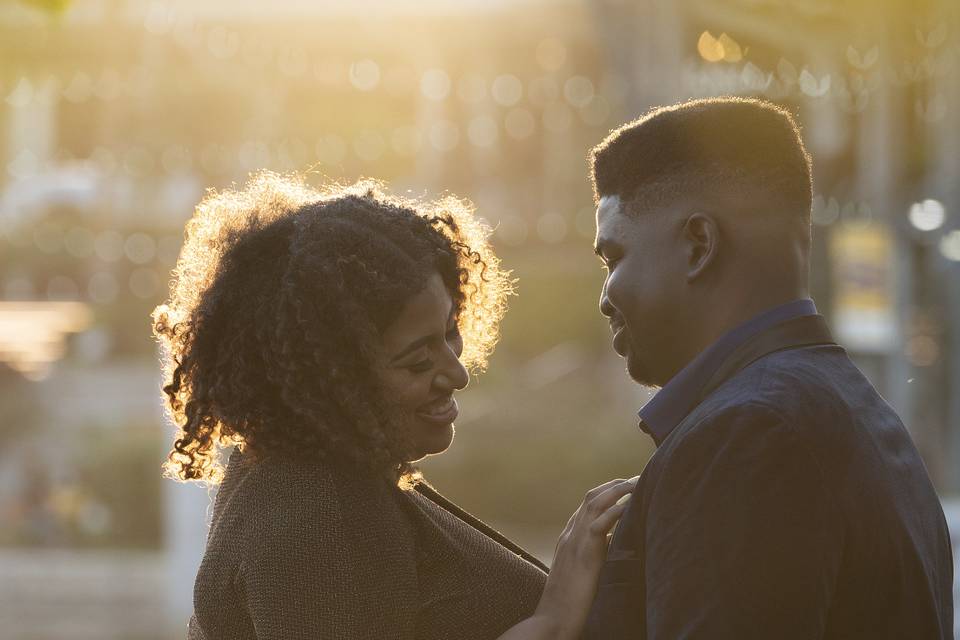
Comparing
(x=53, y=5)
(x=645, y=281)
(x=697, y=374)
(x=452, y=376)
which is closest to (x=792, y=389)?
(x=697, y=374)

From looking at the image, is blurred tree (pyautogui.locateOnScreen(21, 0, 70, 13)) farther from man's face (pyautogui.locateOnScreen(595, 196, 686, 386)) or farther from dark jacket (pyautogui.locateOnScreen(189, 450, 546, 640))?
man's face (pyautogui.locateOnScreen(595, 196, 686, 386))

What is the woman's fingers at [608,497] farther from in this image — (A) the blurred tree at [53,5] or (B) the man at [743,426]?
(A) the blurred tree at [53,5]

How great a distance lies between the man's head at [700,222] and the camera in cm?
201

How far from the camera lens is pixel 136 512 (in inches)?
539

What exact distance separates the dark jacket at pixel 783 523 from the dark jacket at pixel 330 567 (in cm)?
44

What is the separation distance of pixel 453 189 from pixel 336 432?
14003 mm

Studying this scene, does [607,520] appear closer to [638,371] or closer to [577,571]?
[577,571]

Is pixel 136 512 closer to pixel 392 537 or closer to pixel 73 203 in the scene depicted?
pixel 73 203

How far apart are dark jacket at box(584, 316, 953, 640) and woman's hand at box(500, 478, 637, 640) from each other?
0.81ft

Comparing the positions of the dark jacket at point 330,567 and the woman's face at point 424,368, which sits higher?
the woman's face at point 424,368

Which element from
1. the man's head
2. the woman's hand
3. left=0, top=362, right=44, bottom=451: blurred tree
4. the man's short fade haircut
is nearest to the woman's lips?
the woman's hand

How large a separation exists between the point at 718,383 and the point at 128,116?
43.0 feet

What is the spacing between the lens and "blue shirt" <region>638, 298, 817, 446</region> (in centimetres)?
198

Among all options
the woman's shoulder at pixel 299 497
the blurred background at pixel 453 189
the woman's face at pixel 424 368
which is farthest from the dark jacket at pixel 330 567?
the blurred background at pixel 453 189
